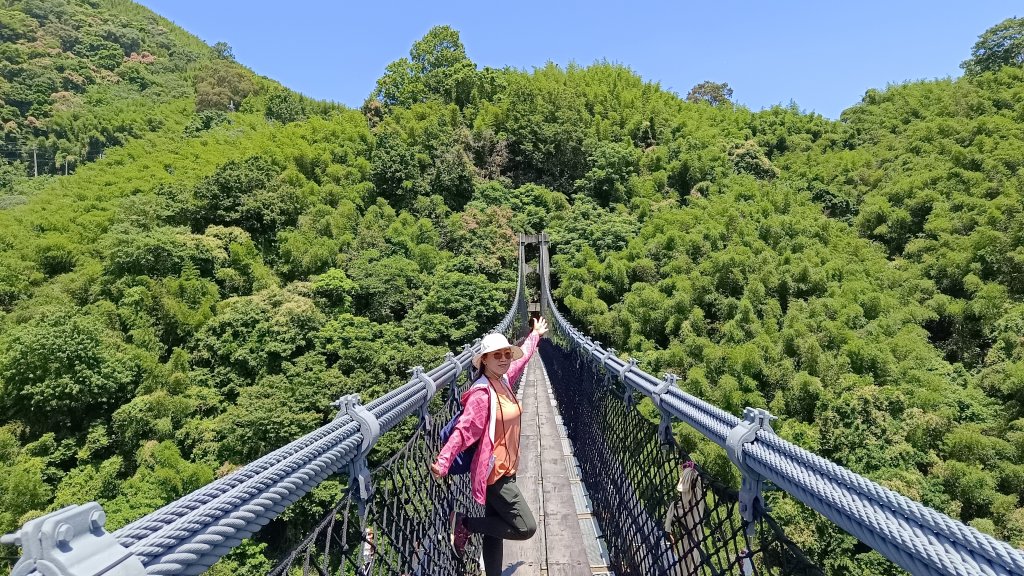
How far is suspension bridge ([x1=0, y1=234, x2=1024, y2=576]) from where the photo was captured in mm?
531

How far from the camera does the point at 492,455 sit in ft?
4.94

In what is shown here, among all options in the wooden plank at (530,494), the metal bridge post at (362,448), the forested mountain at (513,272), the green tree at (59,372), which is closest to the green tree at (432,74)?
the forested mountain at (513,272)

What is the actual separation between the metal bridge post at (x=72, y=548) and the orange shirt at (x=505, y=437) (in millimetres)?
1126

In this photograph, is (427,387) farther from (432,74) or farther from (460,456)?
(432,74)

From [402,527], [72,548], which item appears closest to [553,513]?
[402,527]

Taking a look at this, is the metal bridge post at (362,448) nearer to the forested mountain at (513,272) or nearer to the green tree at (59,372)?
the forested mountain at (513,272)

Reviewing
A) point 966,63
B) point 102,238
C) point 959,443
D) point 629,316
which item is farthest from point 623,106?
point 102,238

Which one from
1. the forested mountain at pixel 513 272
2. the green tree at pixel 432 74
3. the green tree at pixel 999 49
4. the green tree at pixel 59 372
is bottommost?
the green tree at pixel 59 372

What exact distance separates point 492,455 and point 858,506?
1.01 meters

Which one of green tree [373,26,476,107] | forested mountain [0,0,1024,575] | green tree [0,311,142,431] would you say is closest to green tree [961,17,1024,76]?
forested mountain [0,0,1024,575]

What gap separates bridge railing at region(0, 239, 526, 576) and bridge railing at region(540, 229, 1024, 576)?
752 millimetres

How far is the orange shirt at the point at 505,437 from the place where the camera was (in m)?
1.57

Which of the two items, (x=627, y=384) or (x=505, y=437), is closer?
(x=505, y=437)

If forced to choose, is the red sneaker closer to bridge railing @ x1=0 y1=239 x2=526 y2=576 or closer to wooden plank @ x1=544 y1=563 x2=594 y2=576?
wooden plank @ x1=544 y1=563 x2=594 y2=576
